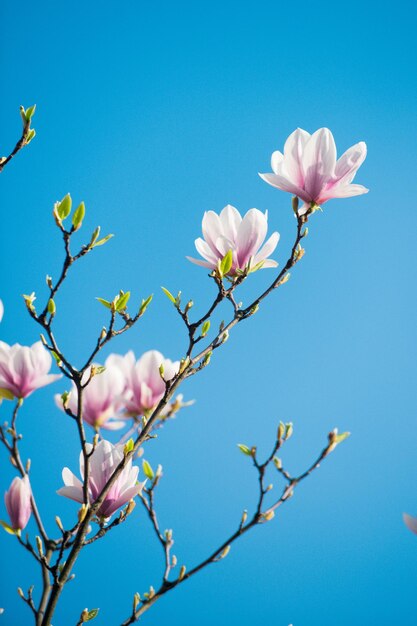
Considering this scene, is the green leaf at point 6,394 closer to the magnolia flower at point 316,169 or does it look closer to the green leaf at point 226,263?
the green leaf at point 226,263

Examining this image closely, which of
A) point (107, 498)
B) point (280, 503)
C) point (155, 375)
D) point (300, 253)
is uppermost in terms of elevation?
point (155, 375)

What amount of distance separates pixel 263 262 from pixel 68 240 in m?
0.37

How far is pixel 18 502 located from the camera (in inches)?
31.2

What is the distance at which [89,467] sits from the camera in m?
0.81

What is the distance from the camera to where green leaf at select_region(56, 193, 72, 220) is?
0.86 metres

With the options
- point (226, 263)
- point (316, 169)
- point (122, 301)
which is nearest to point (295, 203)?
point (316, 169)

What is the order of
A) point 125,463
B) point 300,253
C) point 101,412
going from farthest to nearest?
point 101,412 < point 300,253 < point 125,463

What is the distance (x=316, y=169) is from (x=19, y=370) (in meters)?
0.67

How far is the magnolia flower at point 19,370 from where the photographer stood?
0.98 m

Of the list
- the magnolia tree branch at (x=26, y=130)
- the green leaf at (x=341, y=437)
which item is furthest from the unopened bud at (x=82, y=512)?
the magnolia tree branch at (x=26, y=130)

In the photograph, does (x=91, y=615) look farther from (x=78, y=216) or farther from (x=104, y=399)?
(x=78, y=216)

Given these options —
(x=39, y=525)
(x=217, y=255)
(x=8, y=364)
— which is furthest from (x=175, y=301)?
(x=39, y=525)

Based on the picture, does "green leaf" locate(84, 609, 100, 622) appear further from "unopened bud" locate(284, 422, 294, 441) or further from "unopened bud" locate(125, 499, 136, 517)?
"unopened bud" locate(284, 422, 294, 441)

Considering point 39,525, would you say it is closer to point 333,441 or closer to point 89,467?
point 89,467
